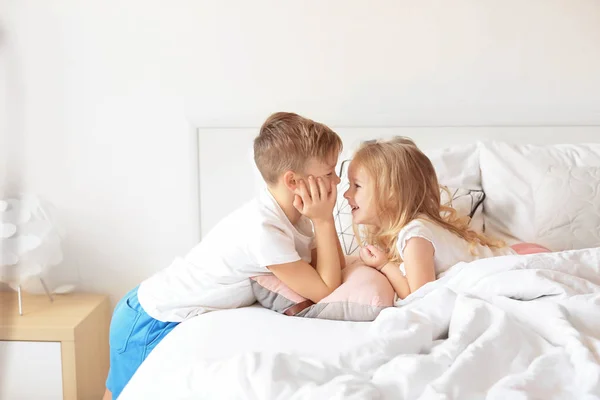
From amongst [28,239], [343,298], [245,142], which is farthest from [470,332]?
[28,239]

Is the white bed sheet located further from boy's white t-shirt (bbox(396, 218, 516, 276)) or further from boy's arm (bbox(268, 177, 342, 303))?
boy's white t-shirt (bbox(396, 218, 516, 276))

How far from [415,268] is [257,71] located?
998 mm

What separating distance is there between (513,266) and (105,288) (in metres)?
1.51

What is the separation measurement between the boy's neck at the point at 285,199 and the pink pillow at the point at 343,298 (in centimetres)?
17

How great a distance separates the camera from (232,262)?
1.66 metres

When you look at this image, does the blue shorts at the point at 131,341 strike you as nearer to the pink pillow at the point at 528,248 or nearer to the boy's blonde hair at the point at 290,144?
the boy's blonde hair at the point at 290,144

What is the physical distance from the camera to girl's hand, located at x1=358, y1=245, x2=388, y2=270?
5.69 feet

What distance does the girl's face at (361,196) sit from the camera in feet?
5.89

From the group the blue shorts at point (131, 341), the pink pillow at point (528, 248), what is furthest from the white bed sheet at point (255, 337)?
the pink pillow at point (528, 248)

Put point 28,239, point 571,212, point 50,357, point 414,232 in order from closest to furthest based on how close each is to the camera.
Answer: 1. point 414,232
2. point 571,212
3. point 50,357
4. point 28,239

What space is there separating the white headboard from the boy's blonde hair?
0.60 m

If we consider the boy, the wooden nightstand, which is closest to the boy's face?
the boy

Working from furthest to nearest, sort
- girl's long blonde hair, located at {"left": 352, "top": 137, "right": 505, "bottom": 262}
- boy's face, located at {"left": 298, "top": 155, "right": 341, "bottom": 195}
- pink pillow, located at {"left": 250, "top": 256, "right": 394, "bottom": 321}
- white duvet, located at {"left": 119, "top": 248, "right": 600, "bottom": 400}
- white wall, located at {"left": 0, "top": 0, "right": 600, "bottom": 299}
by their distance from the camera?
white wall, located at {"left": 0, "top": 0, "right": 600, "bottom": 299}, girl's long blonde hair, located at {"left": 352, "top": 137, "right": 505, "bottom": 262}, boy's face, located at {"left": 298, "top": 155, "right": 341, "bottom": 195}, pink pillow, located at {"left": 250, "top": 256, "right": 394, "bottom": 321}, white duvet, located at {"left": 119, "top": 248, "right": 600, "bottom": 400}

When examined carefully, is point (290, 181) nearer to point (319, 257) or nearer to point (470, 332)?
point (319, 257)
